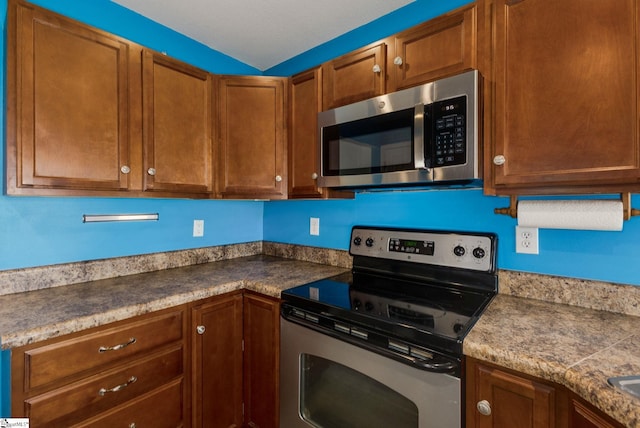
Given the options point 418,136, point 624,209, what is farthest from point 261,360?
point 624,209

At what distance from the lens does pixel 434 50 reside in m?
1.35

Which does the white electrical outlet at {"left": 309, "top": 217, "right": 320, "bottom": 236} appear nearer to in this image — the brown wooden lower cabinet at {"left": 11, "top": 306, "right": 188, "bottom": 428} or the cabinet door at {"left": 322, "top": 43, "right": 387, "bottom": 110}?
the cabinet door at {"left": 322, "top": 43, "right": 387, "bottom": 110}

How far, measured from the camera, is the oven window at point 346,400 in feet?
3.71

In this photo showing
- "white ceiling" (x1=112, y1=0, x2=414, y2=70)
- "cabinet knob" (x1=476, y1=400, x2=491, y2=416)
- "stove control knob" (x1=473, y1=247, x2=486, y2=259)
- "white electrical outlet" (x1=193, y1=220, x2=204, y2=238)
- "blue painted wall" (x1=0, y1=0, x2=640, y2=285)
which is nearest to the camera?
"cabinet knob" (x1=476, y1=400, x2=491, y2=416)

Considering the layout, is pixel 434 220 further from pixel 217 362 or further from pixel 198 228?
pixel 198 228

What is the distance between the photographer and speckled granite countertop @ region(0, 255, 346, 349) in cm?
109

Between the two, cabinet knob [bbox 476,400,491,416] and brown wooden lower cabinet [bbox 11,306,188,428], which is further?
brown wooden lower cabinet [bbox 11,306,188,428]

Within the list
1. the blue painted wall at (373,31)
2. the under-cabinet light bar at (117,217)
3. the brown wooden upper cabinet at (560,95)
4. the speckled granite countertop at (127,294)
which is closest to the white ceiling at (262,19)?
the blue painted wall at (373,31)

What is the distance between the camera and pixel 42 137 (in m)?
1.27

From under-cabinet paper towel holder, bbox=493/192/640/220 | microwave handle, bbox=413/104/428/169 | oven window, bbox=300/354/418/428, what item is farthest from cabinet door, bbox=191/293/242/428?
under-cabinet paper towel holder, bbox=493/192/640/220

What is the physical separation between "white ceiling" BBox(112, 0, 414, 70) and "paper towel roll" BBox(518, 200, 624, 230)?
1322mm

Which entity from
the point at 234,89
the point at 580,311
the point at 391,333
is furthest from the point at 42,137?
the point at 580,311

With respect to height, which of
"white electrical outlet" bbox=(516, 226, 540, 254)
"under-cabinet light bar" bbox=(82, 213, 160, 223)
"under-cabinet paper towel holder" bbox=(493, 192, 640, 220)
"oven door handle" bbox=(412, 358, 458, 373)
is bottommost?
"oven door handle" bbox=(412, 358, 458, 373)

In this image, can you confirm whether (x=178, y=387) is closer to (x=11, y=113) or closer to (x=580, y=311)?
(x=11, y=113)
